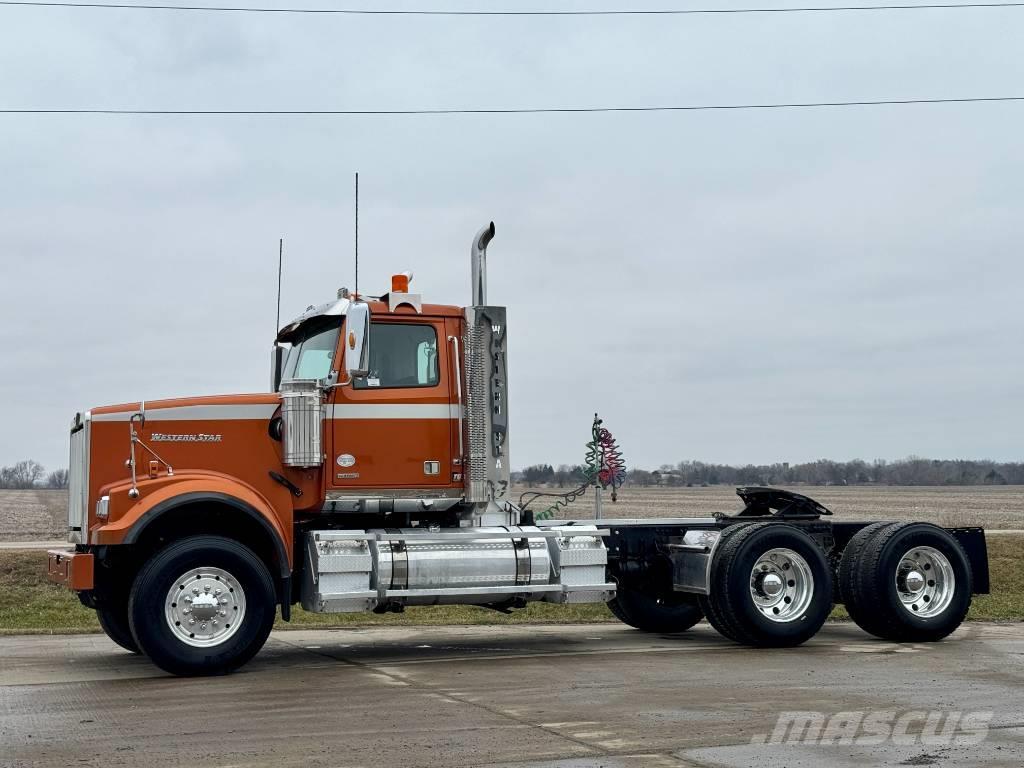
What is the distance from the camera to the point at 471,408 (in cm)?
1205

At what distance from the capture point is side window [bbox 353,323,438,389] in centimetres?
1192

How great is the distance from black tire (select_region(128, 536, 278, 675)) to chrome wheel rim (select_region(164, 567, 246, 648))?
12mm

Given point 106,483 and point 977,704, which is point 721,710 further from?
point 106,483

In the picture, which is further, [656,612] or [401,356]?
[656,612]

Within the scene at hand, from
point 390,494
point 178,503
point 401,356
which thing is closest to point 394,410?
point 401,356

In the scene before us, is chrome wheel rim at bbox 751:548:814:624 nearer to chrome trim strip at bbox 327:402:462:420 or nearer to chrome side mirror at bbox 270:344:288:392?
chrome trim strip at bbox 327:402:462:420

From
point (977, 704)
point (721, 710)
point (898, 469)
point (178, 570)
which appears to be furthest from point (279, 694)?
point (898, 469)

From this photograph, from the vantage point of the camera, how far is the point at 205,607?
10.7 m

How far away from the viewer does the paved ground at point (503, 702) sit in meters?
7.19

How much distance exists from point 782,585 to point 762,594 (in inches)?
9.0

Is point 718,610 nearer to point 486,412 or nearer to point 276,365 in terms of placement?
point 486,412

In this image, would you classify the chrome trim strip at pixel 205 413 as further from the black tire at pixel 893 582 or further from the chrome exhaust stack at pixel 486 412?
the black tire at pixel 893 582

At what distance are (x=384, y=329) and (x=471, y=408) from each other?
110 centimetres
